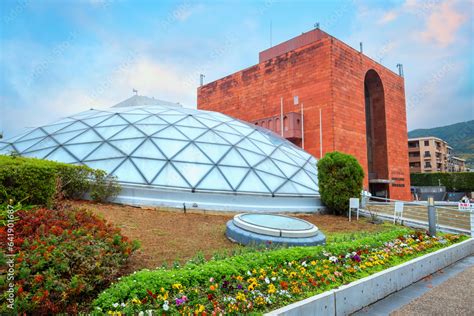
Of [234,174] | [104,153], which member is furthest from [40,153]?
Answer: [234,174]

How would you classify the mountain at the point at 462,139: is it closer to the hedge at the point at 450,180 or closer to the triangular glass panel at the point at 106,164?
the hedge at the point at 450,180

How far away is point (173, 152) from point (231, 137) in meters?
3.88

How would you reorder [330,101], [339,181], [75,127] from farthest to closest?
[330,101], [75,127], [339,181]

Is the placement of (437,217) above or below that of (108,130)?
below

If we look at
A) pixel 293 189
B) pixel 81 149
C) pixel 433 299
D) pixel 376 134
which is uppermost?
pixel 376 134

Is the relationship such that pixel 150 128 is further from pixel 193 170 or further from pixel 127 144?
pixel 193 170

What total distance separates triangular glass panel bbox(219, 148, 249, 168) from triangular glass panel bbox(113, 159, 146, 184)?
3698mm

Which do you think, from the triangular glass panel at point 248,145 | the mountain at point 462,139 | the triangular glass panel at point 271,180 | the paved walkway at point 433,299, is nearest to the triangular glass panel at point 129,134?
the triangular glass panel at point 248,145

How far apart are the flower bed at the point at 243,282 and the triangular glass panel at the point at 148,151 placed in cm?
928

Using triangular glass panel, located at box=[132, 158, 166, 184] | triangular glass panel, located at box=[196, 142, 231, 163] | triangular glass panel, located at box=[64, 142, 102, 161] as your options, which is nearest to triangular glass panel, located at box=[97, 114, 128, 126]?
triangular glass panel, located at box=[64, 142, 102, 161]

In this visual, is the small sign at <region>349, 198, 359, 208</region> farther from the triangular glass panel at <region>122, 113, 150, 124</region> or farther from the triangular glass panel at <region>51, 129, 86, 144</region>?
the triangular glass panel at <region>51, 129, 86, 144</region>

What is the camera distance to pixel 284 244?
24.5ft

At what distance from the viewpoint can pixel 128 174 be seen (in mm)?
12812

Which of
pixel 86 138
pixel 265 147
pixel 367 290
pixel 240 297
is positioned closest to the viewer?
pixel 240 297
